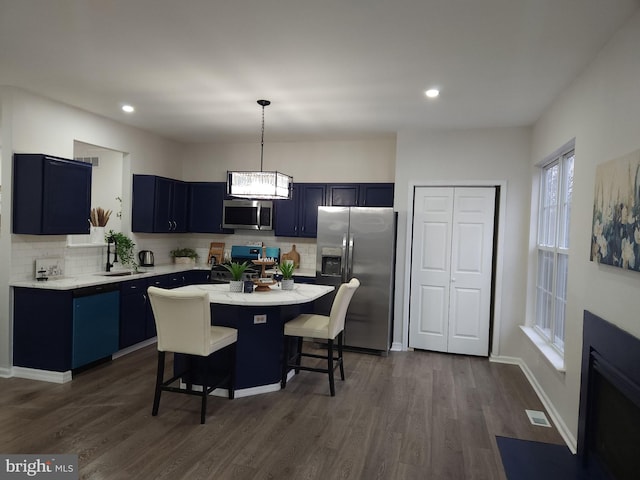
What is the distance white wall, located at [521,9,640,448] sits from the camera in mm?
2289

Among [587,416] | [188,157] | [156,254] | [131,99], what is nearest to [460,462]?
[587,416]

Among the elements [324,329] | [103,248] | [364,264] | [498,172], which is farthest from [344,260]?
[103,248]

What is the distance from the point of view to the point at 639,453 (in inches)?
80.7

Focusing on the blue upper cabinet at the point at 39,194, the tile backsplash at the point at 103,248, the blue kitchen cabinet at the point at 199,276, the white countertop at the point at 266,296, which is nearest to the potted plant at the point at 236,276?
the white countertop at the point at 266,296

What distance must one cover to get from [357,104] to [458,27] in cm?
166

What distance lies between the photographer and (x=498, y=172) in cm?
484

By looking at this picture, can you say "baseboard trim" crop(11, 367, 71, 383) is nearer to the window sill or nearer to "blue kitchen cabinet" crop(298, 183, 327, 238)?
"blue kitchen cabinet" crop(298, 183, 327, 238)

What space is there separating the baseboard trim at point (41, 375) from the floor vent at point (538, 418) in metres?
4.00

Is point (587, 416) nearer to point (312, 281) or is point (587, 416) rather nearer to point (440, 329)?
point (440, 329)

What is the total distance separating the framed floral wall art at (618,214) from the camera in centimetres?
Result: 214

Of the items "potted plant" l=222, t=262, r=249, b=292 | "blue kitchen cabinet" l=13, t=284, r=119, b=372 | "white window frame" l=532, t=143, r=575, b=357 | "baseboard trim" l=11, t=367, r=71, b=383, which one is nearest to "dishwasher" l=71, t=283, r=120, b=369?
"blue kitchen cabinet" l=13, t=284, r=119, b=372

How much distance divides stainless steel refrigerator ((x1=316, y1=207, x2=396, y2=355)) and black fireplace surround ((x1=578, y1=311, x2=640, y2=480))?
2450mm

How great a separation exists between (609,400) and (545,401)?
1.39 meters

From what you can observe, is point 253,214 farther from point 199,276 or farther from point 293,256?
point 199,276
